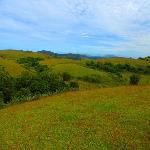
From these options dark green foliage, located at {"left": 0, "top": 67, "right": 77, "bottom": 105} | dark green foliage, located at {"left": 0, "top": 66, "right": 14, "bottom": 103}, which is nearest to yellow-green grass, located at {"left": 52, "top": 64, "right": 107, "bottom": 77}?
dark green foliage, located at {"left": 0, "top": 67, "right": 77, "bottom": 105}

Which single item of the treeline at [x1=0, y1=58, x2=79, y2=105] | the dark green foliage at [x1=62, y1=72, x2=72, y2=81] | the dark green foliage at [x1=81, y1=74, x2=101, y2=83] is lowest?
the dark green foliage at [x1=81, y1=74, x2=101, y2=83]

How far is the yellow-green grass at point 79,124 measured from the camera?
20359 millimetres

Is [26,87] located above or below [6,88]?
below

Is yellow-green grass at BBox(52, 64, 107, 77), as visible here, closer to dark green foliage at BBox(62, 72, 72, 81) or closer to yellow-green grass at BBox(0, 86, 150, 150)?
dark green foliage at BBox(62, 72, 72, 81)

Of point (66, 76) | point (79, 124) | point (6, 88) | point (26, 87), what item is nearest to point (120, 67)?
point (66, 76)

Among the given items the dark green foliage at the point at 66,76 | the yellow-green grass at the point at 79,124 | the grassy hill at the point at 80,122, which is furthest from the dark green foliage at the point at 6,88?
the dark green foliage at the point at 66,76

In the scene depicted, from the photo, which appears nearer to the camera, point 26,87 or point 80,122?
point 80,122

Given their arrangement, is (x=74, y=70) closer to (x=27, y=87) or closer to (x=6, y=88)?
(x=27, y=87)

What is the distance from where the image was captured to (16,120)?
25.8 metres

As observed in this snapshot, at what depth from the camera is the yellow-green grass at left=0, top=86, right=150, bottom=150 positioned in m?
20.4

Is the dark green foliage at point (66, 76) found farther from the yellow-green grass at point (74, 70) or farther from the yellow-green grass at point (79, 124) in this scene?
the yellow-green grass at point (79, 124)

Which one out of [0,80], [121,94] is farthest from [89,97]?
[0,80]

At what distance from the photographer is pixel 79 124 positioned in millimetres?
24203

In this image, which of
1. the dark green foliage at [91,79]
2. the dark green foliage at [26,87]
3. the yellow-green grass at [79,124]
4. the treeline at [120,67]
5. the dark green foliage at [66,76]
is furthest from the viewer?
the treeline at [120,67]
